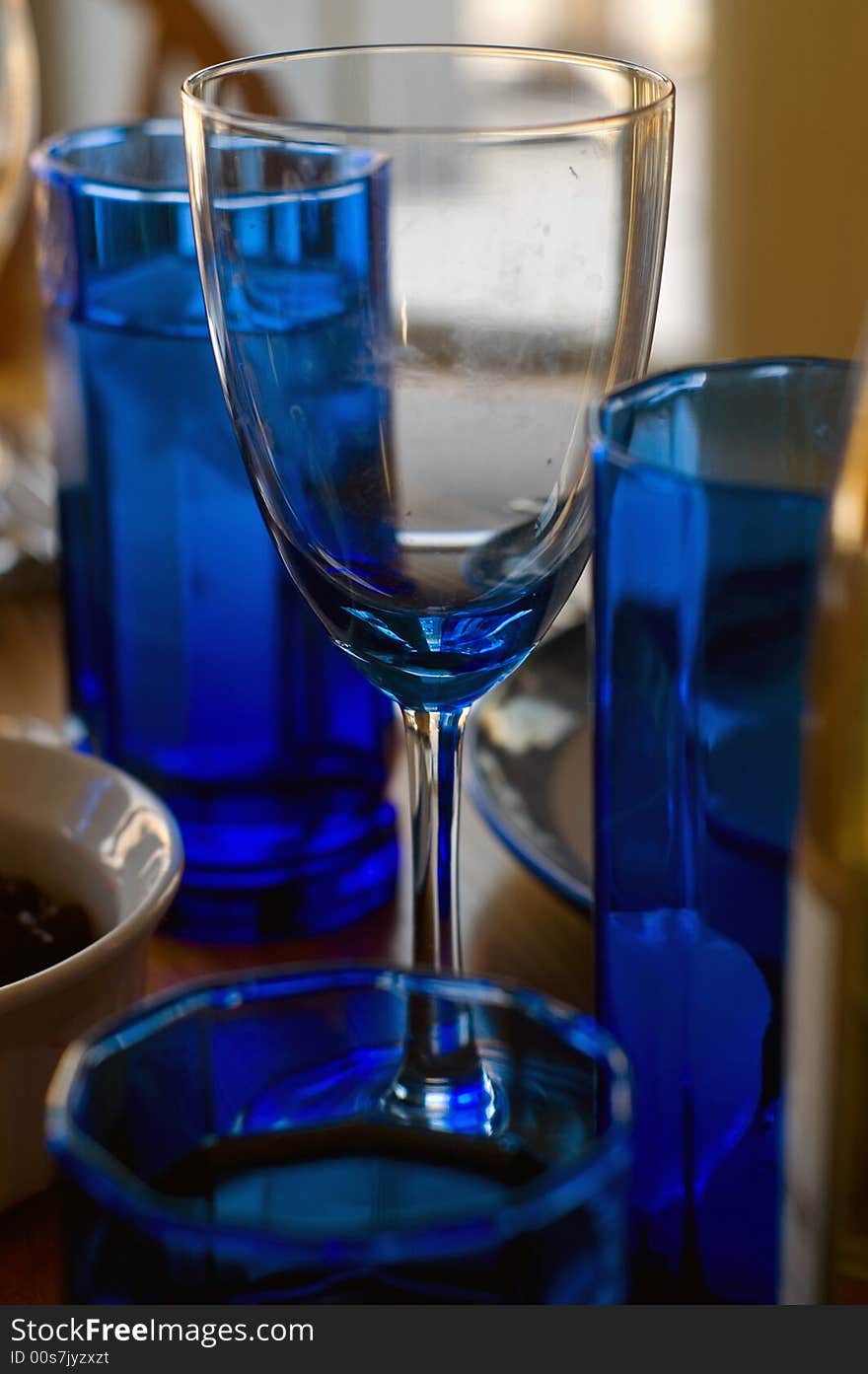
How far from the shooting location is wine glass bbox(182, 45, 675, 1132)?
28 centimetres

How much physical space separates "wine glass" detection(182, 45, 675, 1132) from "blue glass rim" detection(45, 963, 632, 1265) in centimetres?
10

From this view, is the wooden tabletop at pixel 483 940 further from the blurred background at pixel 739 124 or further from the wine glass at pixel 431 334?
the blurred background at pixel 739 124

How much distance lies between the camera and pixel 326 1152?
239 mm

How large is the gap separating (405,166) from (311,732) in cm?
19

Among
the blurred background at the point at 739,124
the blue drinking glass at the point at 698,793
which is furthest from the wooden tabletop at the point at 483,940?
the blurred background at the point at 739,124

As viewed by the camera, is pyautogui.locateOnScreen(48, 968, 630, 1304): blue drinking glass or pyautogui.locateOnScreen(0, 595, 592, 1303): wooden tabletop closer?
pyautogui.locateOnScreen(48, 968, 630, 1304): blue drinking glass

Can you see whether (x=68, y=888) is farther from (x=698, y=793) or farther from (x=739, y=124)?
(x=739, y=124)

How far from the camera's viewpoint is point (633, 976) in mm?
266

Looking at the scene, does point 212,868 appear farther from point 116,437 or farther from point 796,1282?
point 796,1282

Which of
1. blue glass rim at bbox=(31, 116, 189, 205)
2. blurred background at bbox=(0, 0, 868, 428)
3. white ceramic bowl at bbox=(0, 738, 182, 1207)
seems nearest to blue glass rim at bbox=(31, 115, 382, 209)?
blue glass rim at bbox=(31, 116, 189, 205)

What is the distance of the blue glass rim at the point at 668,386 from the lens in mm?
249

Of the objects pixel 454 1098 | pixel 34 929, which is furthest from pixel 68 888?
pixel 454 1098

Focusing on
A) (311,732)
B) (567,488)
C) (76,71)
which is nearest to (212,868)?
(311,732)

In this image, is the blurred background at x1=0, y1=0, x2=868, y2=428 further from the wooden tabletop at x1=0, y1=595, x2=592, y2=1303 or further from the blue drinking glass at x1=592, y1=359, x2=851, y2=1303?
the blue drinking glass at x1=592, y1=359, x2=851, y2=1303
